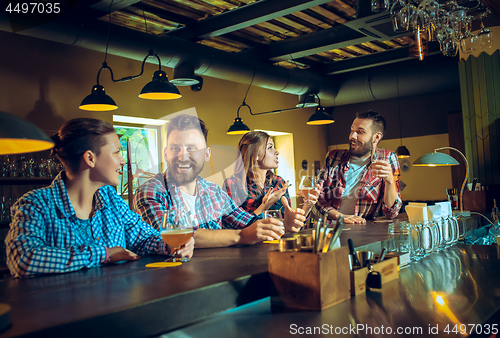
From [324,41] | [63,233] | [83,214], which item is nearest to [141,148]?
[324,41]

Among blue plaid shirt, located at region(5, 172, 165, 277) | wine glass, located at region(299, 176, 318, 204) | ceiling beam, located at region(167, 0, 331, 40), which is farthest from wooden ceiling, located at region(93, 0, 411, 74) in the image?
blue plaid shirt, located at region(5, 172, 165, 277)

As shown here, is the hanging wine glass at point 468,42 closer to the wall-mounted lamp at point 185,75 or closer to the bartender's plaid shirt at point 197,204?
the bartender's plaid shirt at point 197,204

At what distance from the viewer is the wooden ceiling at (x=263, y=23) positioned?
469cm

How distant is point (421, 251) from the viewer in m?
1.89

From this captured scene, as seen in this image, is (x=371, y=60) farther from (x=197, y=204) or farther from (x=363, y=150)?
(x=197, y=204)

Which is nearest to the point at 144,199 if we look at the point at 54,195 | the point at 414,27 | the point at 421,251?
the point at 54,195

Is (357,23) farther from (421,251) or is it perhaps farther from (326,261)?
(326,261)

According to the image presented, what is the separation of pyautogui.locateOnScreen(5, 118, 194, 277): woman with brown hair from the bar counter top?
0.35 feet

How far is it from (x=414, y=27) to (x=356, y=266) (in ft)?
6.51

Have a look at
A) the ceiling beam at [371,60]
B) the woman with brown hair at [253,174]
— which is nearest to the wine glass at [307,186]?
the woman with brown hair at [253,174]

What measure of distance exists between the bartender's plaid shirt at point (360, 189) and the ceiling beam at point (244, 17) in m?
1.91

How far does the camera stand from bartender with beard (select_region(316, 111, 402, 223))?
325 cm

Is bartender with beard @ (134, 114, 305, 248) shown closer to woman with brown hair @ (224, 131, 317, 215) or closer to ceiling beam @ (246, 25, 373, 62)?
woman with brown hair @ (224, 131, 317, 215)

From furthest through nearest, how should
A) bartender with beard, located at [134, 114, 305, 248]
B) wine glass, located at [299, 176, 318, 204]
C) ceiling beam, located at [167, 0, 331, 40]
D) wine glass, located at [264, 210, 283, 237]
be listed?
ceiling beam, located at [167, 0, 331, 40] < wine glass, located at [299, 176, 318, 204] < bartender with beard, located at [134, 114, 305, 248] < wine glass, located at [264, 210, 283, 237]
